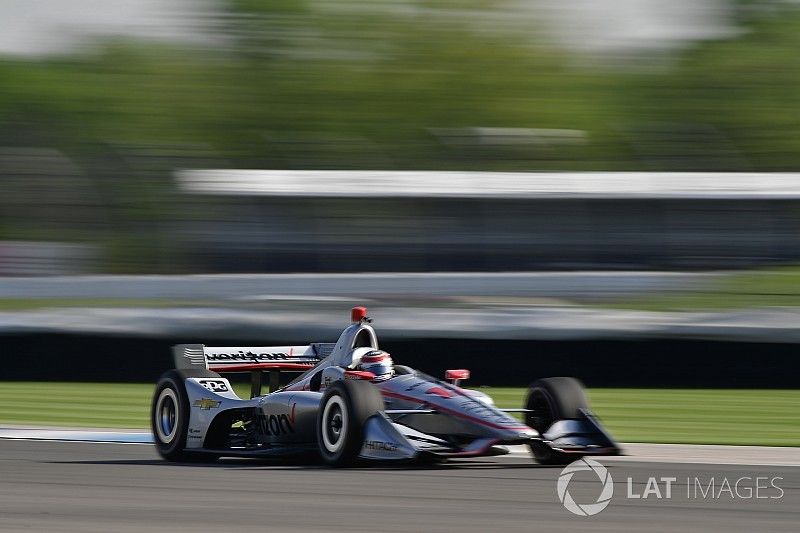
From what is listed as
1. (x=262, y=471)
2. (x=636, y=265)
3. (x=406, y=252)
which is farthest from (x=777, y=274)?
(x=262, y=471)

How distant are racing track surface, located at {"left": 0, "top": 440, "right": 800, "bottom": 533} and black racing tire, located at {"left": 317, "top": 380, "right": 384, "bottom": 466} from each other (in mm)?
130

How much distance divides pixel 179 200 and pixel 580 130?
11.4m

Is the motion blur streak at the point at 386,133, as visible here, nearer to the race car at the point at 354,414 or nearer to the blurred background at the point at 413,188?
the blurred background at the point at 413,188

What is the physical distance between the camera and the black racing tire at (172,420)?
8.97m

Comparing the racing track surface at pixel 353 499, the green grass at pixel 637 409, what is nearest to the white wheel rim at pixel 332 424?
the racing track surface at pixel 353 499

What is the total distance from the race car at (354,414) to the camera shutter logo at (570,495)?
102 mm

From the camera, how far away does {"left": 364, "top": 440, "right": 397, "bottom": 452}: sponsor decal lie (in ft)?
24.7

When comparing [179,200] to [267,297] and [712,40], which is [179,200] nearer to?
[267,297]

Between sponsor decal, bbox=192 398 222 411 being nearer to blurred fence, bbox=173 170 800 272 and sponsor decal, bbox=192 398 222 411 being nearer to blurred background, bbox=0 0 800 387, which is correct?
blurred background, bbox=0 0 800 387

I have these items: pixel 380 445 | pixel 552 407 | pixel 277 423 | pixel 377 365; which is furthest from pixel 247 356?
pixel 552 407

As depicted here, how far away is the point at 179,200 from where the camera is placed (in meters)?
31.5

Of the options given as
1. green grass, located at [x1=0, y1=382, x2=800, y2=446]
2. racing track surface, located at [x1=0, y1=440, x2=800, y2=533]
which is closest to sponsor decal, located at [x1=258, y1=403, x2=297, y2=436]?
racing track surface, located at [x1=0, y1=440, x2=800, y2=533]

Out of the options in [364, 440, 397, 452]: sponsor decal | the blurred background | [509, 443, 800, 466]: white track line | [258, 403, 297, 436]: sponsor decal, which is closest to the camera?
[364, 440, 397, 452]: sponsor decal

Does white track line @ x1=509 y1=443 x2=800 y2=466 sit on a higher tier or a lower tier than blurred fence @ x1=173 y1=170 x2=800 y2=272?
lower
